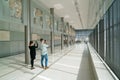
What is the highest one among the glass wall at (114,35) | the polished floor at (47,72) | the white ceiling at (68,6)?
the white ceiling at (68,6)

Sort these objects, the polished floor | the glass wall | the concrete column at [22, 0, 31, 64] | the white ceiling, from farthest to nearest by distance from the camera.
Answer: the white ceiling
the concrete column at [22, 0, 31, 64]
the polished floor
the glass wall

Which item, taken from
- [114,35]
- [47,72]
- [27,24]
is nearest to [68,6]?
[27,24]

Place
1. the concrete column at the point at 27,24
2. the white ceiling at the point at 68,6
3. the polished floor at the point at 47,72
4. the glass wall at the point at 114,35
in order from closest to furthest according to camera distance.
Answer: the glass wall at the point at 114,35 < the polished floor at the point at 47,72 < the concrete column at the point at 27,24 < the white ceiling at the point at 68,6

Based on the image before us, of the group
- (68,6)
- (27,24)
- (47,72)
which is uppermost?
(68,6)

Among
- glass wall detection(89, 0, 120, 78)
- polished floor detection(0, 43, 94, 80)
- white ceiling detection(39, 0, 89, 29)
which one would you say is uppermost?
white ceiling detection(39, 0, 89, 29)

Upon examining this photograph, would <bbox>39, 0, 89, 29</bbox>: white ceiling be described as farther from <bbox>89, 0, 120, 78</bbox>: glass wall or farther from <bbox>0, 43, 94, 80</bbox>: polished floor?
<bbox>89, 0, 120, 78</bbox>: glass wall

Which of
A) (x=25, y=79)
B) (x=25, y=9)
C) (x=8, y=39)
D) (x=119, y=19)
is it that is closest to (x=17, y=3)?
(x=25, y=9)

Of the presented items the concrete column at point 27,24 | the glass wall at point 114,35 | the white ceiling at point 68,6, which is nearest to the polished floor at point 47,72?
the concrete column at point 27,24

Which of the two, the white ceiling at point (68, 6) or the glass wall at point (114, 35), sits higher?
the white ceiling at point (68, 6)

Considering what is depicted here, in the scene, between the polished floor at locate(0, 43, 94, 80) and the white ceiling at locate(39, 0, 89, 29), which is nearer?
the polished floor at locate(0, 43, 94, 80)

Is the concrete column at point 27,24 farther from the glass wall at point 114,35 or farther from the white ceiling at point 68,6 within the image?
the glass wall at point 114,35

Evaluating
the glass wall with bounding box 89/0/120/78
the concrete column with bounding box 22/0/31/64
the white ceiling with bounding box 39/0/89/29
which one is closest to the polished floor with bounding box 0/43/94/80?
the concrete column with bounding box 22/0/31/64

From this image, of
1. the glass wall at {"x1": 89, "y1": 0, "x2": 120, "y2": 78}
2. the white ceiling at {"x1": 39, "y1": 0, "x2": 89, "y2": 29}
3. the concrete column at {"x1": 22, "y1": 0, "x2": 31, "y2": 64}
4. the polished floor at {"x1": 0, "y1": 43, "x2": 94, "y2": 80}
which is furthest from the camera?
the white ceiling at {"x1": 39, "y1": 0, "x2": 89, "y2": 29}

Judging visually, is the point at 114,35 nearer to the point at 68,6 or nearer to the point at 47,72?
the point at 47,72
